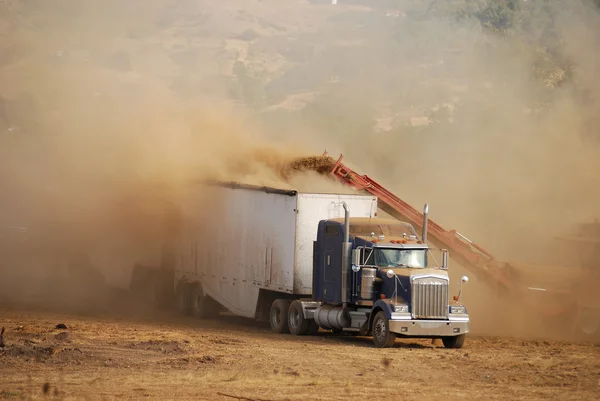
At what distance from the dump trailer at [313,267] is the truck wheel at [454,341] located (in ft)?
0.08

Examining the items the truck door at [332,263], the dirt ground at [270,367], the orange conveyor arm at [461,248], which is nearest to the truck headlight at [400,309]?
the dirt ground at [270,367]

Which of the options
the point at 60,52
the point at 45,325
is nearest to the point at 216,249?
the point at 45,325

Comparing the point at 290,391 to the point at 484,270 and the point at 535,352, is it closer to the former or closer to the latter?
the point at 535,352

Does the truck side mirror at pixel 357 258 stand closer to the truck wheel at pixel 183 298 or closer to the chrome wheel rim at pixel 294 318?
the chrome wheel rim at pixel 294 318

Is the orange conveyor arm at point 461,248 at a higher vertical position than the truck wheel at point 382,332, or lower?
higher

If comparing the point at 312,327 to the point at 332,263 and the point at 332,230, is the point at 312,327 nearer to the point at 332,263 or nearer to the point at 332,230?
the point at 332,263

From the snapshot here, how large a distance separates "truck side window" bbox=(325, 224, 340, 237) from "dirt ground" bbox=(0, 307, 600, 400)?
100 inches

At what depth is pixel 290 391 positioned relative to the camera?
15.9m

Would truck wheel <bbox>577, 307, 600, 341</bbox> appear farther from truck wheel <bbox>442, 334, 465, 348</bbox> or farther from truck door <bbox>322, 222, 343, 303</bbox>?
truck door <bbox>322, 222, 343, 303</bbox>

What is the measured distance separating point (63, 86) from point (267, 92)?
72076 mm

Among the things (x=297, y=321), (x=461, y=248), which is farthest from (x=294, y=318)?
(x=461, y=248)

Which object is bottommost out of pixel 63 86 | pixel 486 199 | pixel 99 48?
pixel 486 199

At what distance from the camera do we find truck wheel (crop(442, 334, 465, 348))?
73.4 feet

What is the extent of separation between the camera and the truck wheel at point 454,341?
22375 mm
